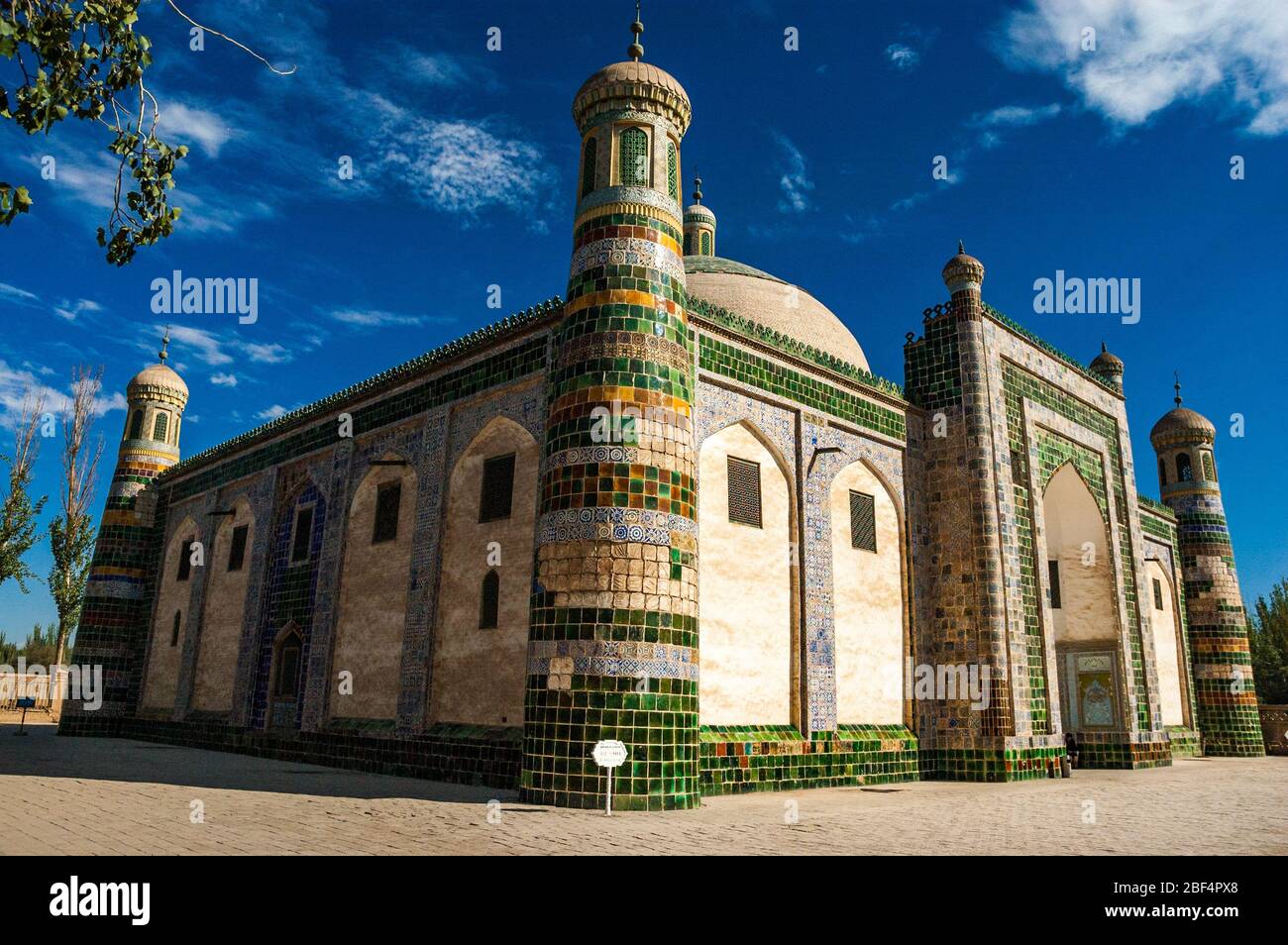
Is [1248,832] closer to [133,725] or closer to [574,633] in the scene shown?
[574,633]

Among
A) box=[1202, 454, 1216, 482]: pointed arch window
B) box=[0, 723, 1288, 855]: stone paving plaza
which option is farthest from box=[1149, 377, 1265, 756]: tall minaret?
box=[0, 723, 1288, 855]: stone paving plaza

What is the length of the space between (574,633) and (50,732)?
2013 cm

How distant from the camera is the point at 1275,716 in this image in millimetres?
26391

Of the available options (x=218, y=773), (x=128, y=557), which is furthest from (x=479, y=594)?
(x=128, y=557)

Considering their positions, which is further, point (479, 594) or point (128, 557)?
point (128, 557)

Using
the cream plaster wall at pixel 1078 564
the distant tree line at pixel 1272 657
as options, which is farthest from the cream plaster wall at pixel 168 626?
the distant tree line at pixel 1272 657

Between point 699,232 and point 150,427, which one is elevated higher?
point 699,232

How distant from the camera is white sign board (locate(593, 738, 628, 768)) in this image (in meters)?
9.38

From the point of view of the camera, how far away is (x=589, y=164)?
12766mm

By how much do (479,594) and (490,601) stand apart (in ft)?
1.07

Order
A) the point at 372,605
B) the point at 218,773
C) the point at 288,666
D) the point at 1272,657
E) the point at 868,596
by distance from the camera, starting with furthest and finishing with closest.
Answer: the point at 1272,657, the point at 288,666, the point at 372,605, the point at 868,596, the point at 218,773

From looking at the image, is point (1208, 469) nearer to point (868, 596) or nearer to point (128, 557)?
point (868, 596)

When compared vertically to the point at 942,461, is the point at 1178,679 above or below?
below

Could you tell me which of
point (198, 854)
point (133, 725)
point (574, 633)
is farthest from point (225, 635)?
point (198, 854)
